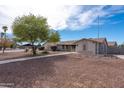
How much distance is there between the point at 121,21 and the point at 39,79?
7.12 m

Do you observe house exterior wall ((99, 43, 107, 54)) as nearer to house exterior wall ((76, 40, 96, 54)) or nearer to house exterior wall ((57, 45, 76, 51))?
house exterior wall ((76, 40, 96, 54))

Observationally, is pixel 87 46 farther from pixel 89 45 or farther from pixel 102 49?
pixel 102 49

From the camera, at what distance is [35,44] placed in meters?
18.5

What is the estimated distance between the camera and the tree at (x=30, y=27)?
1581 cm

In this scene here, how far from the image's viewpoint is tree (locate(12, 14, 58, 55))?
15.8 meters

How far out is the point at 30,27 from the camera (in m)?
15.7

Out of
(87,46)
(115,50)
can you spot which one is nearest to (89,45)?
(87,46)

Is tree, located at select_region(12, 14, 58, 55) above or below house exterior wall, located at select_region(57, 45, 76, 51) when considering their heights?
above

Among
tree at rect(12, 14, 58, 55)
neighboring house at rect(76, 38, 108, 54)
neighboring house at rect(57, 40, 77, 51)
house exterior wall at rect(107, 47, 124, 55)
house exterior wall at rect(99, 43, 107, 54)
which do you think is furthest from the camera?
neighboring house at rect(57, 40, 77, 51)

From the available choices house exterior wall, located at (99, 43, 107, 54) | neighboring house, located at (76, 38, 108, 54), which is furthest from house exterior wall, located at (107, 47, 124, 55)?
neighboring house, located at (76, 38, 108, 54)

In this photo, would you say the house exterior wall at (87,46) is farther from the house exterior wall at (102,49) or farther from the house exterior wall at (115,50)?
the house exterior wall at (115,50)

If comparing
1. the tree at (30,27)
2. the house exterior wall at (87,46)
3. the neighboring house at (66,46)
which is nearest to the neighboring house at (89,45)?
the house exterior wall at (87,46)

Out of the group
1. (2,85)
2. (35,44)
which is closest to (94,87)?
(2,85)

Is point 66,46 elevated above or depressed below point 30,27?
below
